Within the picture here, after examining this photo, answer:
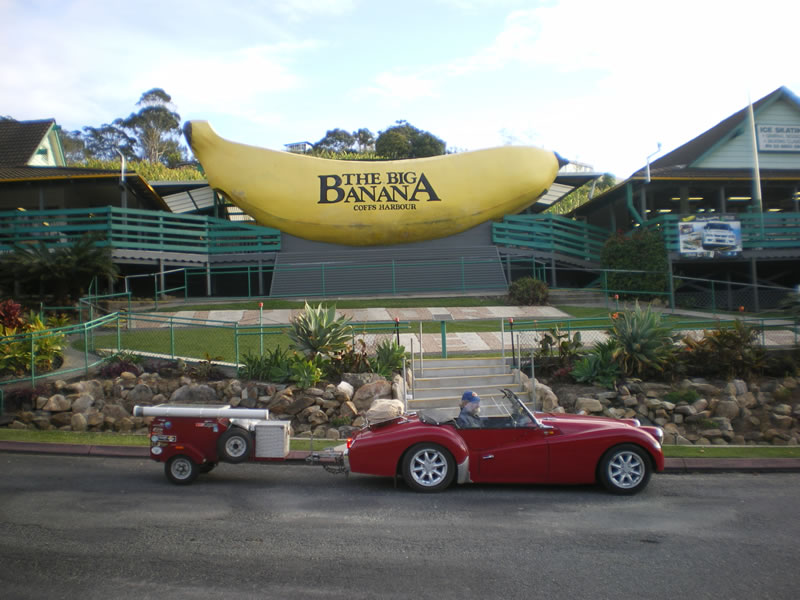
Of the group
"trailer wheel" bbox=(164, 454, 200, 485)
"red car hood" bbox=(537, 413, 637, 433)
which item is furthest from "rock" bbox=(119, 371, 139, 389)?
"red car hood" bbox=(537, 413, 637, 433)

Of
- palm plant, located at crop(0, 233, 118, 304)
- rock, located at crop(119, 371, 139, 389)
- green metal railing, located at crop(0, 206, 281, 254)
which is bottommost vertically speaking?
rock, located at crop(119, 371, 139, 389)

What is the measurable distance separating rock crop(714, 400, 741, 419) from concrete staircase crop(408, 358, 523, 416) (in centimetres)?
371

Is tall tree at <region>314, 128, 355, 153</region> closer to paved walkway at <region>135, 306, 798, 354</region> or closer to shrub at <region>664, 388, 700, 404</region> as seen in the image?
paved walkway at <region>135, 306, 798, 354</region>

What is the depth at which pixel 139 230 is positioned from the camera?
23.5 metres

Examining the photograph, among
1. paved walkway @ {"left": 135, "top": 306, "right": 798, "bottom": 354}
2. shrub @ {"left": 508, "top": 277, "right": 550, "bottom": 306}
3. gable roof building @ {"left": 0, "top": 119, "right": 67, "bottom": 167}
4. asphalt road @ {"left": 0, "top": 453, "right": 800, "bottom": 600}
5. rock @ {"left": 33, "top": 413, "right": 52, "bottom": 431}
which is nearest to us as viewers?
asphalt road @ {"left": 0, "top": 453, "right": 800, "bottom": 600}

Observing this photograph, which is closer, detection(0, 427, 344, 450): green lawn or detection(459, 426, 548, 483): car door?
detection(459, 426, 548, 483): car door

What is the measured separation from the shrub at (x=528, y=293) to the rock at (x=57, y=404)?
1393 centimetres

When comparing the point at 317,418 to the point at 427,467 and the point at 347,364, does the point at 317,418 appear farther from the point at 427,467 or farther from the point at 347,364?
the point at 427,467

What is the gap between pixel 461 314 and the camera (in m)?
19.6

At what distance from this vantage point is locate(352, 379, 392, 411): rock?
1197cm

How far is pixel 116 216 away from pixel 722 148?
24657 mm

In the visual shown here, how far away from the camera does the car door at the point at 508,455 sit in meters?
7.51

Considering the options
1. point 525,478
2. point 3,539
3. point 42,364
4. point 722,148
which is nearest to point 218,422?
point 3,539

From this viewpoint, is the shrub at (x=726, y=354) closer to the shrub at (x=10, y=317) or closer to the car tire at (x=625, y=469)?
the car tire at (x=625, y=469)
